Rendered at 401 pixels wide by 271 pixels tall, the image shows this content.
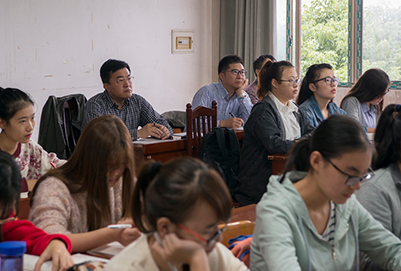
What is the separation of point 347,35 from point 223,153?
9.39ft

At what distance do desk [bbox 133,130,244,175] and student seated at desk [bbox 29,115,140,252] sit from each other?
1385mm

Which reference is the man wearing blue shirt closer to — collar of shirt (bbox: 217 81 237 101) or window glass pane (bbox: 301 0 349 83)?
collar of shirt (bbox: 217 81 237 101)

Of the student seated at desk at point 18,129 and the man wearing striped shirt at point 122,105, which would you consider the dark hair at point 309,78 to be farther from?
the student seated at desk at point 18,129

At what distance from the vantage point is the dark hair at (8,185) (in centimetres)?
115

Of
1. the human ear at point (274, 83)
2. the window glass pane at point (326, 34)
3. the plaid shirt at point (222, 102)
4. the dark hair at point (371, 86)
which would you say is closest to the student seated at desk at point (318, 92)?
the dark hair at point (371, 86)

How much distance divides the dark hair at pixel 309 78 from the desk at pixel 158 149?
1.07 metres

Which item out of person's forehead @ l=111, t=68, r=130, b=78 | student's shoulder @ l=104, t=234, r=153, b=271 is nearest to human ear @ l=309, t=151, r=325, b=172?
student's shoulder @ l=104, t=234, r=153, b=271

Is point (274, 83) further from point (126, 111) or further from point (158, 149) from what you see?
point (126, 111)

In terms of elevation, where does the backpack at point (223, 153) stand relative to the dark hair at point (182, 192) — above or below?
below

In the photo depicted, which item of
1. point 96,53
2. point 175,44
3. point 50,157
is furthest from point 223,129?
point 175,44

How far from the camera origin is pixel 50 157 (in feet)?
7.91

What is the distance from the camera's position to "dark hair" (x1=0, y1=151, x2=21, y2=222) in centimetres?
115

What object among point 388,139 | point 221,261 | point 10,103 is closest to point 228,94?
point 10,103

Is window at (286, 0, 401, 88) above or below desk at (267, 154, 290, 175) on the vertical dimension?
above
